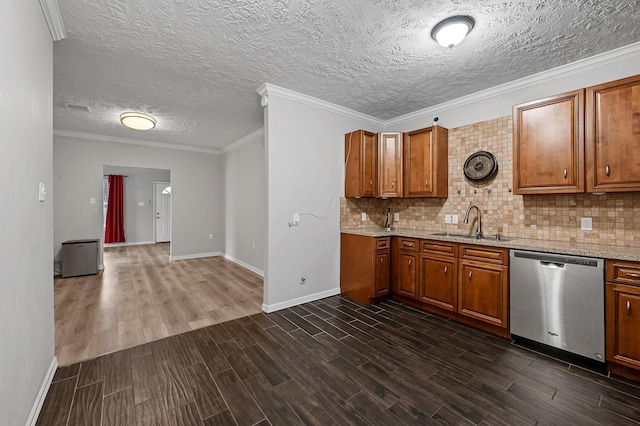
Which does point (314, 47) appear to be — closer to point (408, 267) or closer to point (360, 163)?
point (360, 163)

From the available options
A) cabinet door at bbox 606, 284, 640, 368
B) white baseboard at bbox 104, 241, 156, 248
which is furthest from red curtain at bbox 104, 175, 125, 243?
cabinet door at bbox 606, 284, 640, 368

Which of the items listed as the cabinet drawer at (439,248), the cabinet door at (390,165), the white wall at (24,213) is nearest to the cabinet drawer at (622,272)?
the cabinet drawer at (439,248)

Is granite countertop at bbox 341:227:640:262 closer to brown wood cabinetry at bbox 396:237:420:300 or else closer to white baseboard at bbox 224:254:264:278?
brown wood cabinetry at bbox 396:237:420:300

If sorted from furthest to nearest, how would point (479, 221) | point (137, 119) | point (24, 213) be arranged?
1. point (137, 119)
2. point (479, 221)
3. point (24, 213)

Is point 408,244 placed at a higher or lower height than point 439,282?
higher

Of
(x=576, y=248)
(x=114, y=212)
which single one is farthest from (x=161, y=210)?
(x=576, y=248)

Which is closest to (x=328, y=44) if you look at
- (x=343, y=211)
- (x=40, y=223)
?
(x=343, y=211)

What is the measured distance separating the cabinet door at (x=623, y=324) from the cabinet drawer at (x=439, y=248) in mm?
1186

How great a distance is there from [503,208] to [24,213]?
4127mm

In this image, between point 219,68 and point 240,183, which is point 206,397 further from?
point 240,183

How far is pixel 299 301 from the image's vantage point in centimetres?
346

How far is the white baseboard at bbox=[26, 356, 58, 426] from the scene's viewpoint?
1536 mm

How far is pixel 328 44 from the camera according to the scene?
2379 mm

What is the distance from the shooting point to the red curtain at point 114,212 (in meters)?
8.23
